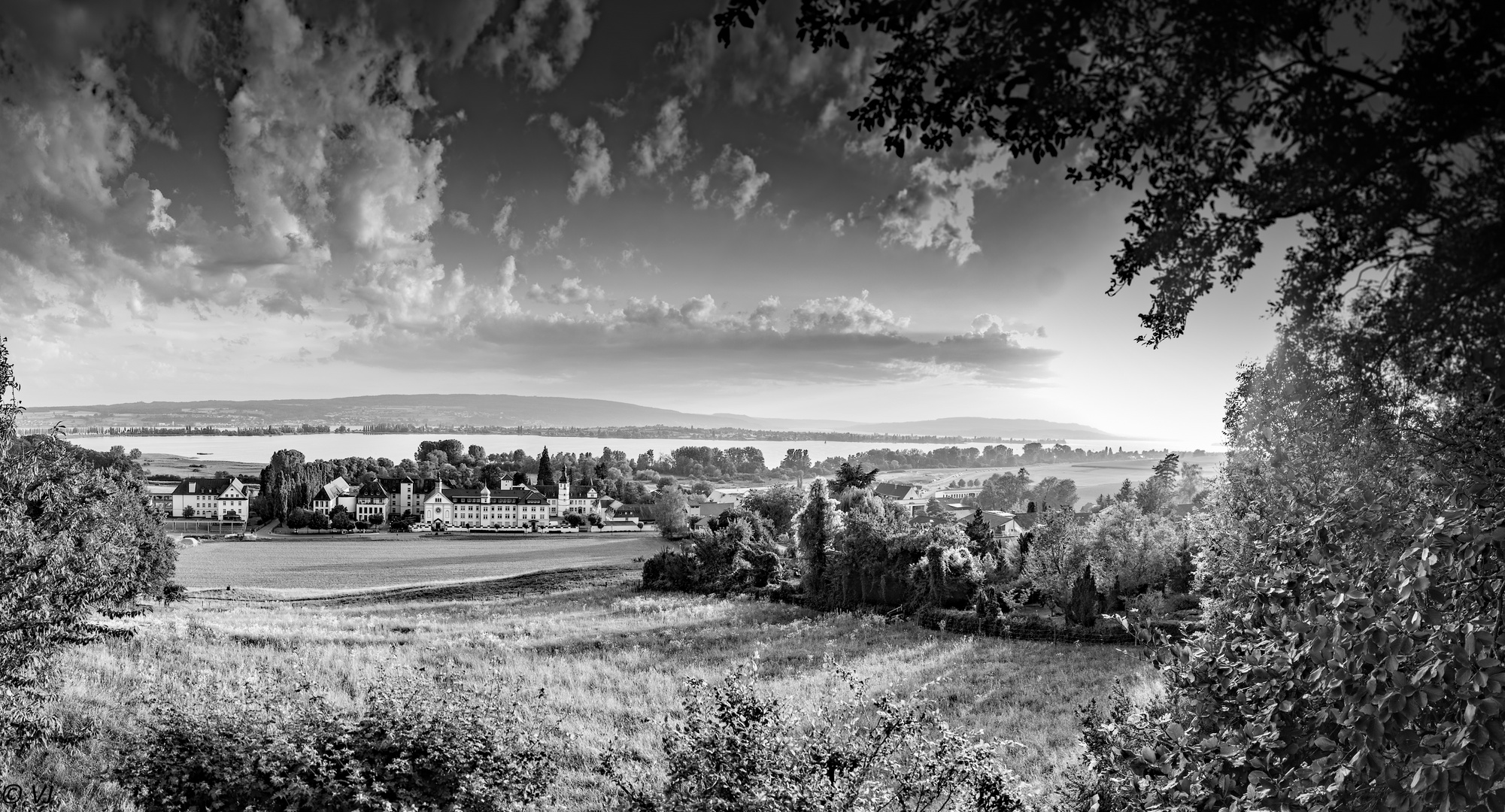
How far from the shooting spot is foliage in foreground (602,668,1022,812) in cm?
588

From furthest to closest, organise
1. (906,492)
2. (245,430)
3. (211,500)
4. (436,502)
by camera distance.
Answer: (245,430) < (906,492) < (436,502) < (211,500)

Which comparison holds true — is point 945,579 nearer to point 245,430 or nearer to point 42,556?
point 42,556

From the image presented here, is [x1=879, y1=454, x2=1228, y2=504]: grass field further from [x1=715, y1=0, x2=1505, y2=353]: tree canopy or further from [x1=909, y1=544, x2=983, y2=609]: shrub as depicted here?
[x1=715, y1=0, x2=1505, y2=353]: tree canopy

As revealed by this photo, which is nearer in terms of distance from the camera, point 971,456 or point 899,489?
point 899,489

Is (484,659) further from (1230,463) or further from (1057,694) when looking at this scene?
(1230,463)

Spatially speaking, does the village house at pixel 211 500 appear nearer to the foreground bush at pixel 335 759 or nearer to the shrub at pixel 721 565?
the shrub at pixel 721 565

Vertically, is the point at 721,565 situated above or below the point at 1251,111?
below

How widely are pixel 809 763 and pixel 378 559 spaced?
2519 inches

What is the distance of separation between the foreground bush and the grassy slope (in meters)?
1.02

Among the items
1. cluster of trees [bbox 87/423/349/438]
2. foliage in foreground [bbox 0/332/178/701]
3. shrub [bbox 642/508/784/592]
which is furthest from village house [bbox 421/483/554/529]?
foliage in foreground [bbox 0/332/178/701]

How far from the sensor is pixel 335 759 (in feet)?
23.0

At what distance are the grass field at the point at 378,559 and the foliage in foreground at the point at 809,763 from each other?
4586 cm

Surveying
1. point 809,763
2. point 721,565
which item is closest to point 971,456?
point 721,565

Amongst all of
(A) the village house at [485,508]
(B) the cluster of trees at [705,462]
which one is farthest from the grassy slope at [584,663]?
(B) the cluster of trees at [705,462]
